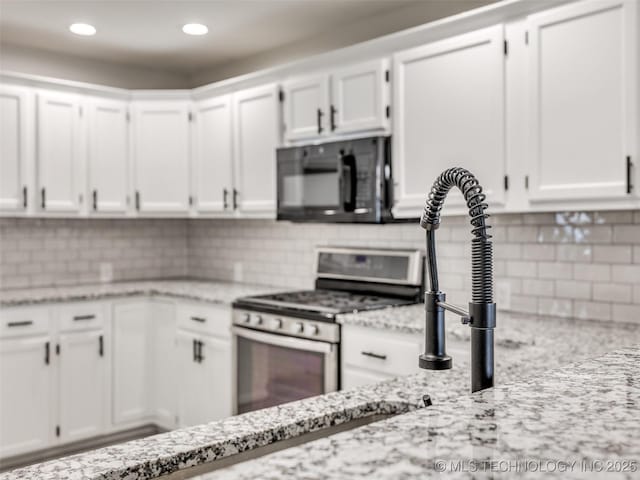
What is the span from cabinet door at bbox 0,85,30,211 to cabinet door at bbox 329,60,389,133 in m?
1.87

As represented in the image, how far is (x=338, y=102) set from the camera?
336 centimetres

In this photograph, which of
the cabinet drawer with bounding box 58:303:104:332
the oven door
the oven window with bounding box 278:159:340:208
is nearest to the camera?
the oven door

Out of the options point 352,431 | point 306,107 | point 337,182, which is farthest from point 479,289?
point 306,107

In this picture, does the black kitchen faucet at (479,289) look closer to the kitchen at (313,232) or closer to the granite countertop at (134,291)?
the kitchen at (313,232)

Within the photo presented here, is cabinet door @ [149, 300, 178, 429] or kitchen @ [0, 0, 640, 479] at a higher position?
kitchen @ [0, 0, 640, 479]

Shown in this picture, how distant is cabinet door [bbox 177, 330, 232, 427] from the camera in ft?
11.8

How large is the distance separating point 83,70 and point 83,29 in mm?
730

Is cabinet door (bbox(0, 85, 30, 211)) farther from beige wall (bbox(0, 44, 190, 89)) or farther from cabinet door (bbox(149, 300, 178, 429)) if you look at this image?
cabinet door (bbox(149, 300, 178, 429))

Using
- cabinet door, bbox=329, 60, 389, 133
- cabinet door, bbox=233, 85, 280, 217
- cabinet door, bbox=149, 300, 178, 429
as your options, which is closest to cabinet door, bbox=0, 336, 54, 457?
cabinet door, bbox=149, 300, 178, 429

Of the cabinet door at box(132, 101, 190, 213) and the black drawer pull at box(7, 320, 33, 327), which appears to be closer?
the black drawer pull at box(7, 320, 33, 327)

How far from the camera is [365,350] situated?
9.11 ft

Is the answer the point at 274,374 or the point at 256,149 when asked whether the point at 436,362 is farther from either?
the point at 256,149

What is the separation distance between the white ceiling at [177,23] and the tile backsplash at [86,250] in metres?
1.16

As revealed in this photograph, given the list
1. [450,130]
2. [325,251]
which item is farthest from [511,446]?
[325,251]
